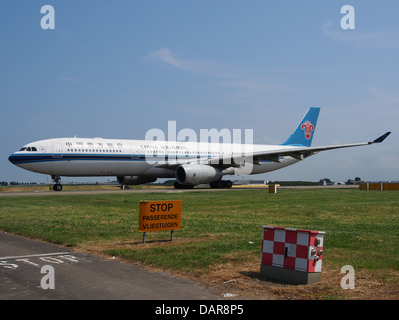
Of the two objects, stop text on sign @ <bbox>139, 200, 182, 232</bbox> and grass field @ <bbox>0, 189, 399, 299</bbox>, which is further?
stop text on sign @ <bbox>139, 200, 182, 232</bbox>

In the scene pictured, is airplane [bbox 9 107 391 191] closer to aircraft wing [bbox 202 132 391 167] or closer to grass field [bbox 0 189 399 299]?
aircraft wing [bbox 202 132 391 167]

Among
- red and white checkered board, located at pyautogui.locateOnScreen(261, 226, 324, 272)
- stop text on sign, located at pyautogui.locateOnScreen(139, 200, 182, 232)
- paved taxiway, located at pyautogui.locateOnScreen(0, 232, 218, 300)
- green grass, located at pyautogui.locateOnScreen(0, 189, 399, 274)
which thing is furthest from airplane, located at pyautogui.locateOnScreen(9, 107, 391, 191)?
red and white checkered board, located at pyautogui.locateOnScreen(261, 226, 324, 272)

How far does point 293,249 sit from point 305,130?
45789 millimetres

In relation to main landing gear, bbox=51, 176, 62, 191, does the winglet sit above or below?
above

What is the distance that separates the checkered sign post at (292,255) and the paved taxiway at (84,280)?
62.0 inches

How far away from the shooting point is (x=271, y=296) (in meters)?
7.16

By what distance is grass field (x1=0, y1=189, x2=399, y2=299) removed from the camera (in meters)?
7.82

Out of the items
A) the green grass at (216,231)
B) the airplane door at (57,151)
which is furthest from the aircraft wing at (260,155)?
the green grass at (216,231)

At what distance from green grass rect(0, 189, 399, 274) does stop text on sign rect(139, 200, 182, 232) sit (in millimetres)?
477

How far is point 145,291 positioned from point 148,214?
4.62 m

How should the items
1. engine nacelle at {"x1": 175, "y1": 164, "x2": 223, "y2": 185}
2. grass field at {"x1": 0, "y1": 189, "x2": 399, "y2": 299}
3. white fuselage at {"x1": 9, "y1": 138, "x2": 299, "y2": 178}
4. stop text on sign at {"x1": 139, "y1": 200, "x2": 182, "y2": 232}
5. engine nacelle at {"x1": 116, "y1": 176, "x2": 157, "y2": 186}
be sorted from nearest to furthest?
grass field at {"x1": 0, "y1": 189, "x2": 399, "y2": 299}, stop text on sign at {"x1": 139, "y1": 200, "x2": 182, "y2": 232}, white fuselage at {"x1": 9, "y1": 138, "x2": 299, "y2": 178}, engine nacelle at {"x1": 175, "y1": 164, "x2": 223, "y2": 185}, engine nacelle at {"x1": 116, "y1": 176, "x2": 157, "y2": 186}

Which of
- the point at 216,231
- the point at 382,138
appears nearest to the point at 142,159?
the point at 382,138

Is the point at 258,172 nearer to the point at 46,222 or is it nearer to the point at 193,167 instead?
the point at 193,167
